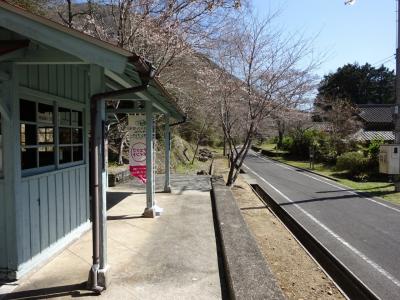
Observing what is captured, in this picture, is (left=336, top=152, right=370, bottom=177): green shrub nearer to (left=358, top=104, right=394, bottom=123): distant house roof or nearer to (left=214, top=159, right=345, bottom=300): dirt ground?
(left=214, top=159, right=345, bottom=300): dirt ground

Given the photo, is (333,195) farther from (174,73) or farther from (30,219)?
(30,219)

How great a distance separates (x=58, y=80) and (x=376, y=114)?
5378 cm

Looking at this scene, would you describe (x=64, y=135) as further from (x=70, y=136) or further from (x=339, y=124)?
(x=339, y=124)

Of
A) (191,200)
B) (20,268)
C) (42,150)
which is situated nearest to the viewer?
(20,268)

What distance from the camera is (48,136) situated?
579 cm

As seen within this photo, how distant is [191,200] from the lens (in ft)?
36.2

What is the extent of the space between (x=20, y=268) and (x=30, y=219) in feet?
1.87

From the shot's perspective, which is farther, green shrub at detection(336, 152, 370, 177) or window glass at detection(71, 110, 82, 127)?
green shrub at detection(336, 152, 370, 177)

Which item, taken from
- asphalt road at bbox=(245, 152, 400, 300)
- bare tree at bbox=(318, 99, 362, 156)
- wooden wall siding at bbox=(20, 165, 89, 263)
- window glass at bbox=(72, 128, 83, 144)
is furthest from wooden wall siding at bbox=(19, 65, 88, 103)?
bare tree at bbox=(318, 99, 362, 156)

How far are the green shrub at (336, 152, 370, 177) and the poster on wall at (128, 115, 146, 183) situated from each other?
20046 mm

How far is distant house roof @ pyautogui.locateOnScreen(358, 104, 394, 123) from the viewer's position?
52.4 meters

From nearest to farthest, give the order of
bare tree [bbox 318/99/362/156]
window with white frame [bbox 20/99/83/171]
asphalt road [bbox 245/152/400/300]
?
window with white frame [bbox 20/99/83/171]
asphalt road [bbox 245/152/400/300]
bare tree [bbox 318/99/362/156]

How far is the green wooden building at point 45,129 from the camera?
400cm

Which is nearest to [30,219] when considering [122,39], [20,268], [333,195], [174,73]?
[20,268]
